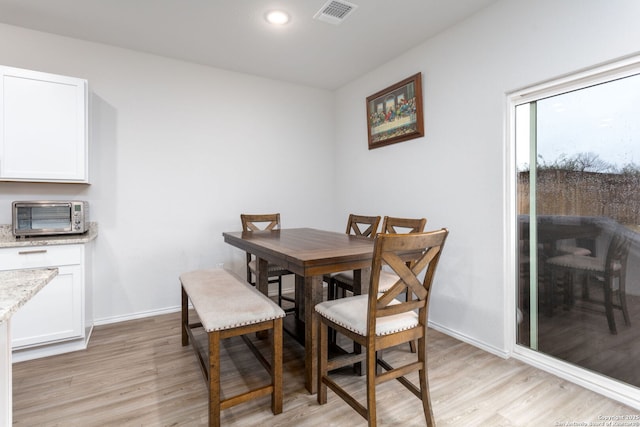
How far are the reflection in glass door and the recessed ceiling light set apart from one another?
1.96 metres

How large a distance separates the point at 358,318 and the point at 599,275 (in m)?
1.59

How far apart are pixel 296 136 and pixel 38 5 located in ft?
8.37

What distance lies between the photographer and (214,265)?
11.7 ft

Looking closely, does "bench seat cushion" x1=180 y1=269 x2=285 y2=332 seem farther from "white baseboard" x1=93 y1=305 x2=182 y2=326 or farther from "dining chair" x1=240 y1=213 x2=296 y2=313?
"white baseboard" x1=93 y1=305 x2=182 y2=326

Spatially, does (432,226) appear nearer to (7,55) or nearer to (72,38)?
(72,38)

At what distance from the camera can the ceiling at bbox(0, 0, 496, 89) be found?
2408 millimetres

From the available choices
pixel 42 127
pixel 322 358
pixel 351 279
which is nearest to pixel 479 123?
pixel 351 279

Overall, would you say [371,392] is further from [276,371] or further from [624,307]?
[624,307]

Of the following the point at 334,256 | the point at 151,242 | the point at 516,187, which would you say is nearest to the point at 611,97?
the point at 516,187

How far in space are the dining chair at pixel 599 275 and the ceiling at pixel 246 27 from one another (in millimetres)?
1918

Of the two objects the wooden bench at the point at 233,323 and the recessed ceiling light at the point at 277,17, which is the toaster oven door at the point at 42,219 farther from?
the recessed ceiling light at the point at 277,17

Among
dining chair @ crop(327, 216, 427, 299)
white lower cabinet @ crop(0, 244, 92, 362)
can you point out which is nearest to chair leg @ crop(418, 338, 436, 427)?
dining chair @ crop(327, 216, 427, 299)

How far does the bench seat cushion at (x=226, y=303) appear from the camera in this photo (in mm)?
1628

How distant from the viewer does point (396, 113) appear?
3.24 meters
